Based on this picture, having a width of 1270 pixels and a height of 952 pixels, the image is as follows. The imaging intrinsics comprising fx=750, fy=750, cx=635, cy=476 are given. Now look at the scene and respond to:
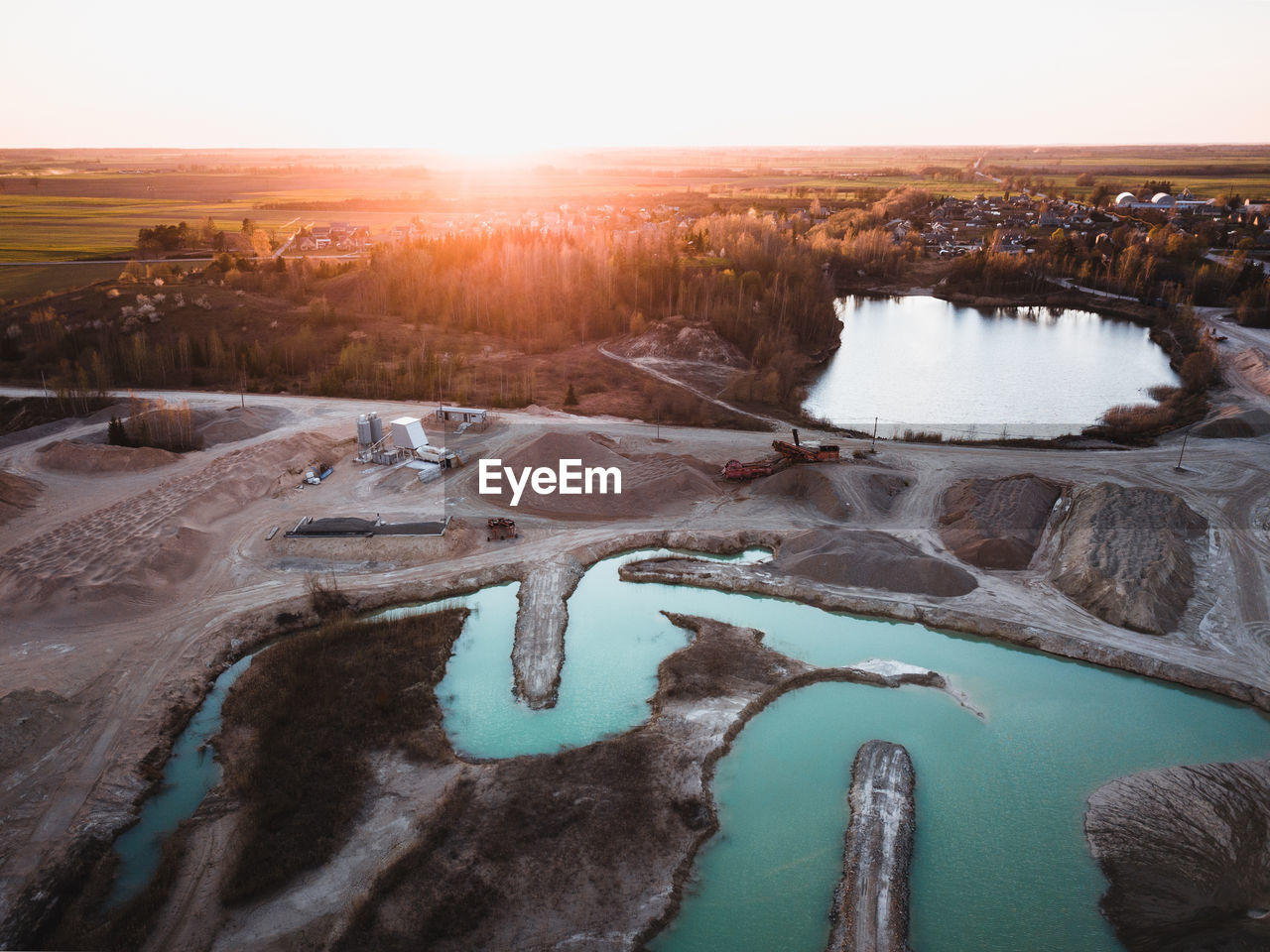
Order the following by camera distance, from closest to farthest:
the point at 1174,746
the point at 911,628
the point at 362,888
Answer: the point at 362,888 < the point at 1174,746 < the point at 911,628

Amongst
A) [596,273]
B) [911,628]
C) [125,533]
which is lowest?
[911,628]

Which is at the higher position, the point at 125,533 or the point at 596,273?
the point at 596,273

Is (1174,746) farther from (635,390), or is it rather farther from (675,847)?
(635,390)

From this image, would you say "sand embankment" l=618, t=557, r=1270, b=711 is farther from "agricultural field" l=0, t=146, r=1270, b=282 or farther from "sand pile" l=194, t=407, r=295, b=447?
"agricultural field" l=0, t=146, r=1270, b=282

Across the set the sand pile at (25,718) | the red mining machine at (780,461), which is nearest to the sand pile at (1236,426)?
the red mining machine at (780,461)

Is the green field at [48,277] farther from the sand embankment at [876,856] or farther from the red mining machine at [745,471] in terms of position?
the sand embankment at [876,856]

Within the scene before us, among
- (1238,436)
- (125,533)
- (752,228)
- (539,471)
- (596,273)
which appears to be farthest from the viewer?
(752,228)

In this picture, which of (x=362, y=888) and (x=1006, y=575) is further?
(x=1006, y=575)

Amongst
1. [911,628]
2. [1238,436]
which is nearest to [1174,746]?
[911,628]
